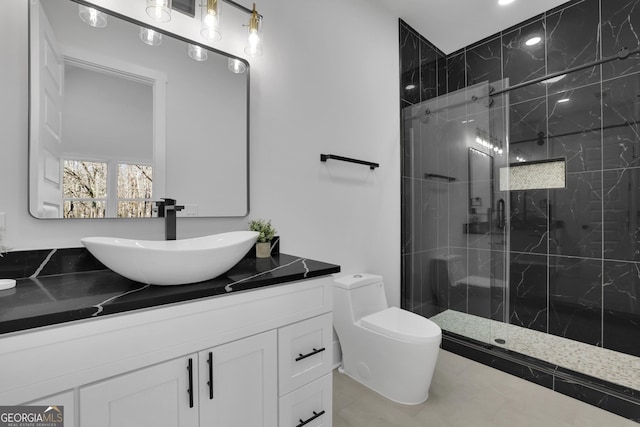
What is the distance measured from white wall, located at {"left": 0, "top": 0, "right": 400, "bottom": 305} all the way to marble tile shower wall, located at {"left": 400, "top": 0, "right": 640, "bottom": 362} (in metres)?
0.28

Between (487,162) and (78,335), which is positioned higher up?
(487,162)

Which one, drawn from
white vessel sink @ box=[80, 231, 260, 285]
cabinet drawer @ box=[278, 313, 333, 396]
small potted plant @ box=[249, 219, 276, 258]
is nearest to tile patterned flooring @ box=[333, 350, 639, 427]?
cabinet drawer @ box=[278, 313, 333, 396]

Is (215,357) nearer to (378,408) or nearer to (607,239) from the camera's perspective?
(378,408)

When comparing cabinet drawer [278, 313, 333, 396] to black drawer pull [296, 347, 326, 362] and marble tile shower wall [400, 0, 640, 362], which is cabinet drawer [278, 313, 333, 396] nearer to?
black drawer pull [296, 347, 326, 362]

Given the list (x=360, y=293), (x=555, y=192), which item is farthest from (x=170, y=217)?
(x=555, y=192)

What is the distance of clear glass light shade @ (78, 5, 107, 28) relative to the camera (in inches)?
46.1

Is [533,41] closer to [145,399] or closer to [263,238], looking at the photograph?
[263,238]

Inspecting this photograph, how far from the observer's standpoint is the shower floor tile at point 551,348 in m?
2.03

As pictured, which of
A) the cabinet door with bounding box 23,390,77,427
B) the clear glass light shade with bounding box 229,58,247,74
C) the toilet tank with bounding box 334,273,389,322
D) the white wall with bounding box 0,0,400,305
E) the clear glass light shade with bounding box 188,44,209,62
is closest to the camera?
the cabinet door with bounding box 23,390,77,427

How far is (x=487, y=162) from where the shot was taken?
232 cm

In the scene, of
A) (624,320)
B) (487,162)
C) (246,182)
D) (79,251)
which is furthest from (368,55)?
(624,320)

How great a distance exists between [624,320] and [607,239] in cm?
61

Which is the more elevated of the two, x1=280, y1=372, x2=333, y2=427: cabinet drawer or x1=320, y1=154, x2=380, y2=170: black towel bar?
x1=320, y1=154, x2=380, y2=170: black towel bar

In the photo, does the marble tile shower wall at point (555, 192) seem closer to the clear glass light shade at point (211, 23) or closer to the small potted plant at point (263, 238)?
the small potted plant at point (263, 238)
